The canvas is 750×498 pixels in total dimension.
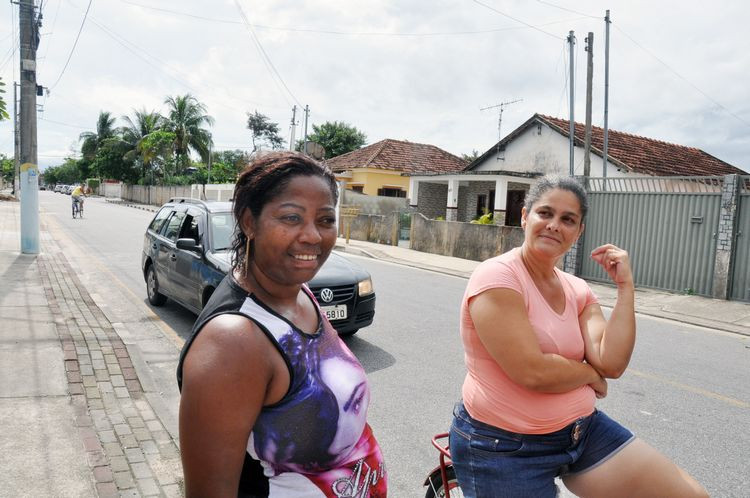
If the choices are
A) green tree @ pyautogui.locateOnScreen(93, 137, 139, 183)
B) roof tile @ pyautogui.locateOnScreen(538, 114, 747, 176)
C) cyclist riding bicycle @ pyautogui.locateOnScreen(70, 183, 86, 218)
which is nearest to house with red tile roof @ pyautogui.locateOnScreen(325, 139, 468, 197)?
roof tile @ pyautogui.locateOnScreen(538, 114, 747, 176)

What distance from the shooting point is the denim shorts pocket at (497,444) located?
2.05 m

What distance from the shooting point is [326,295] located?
594cm

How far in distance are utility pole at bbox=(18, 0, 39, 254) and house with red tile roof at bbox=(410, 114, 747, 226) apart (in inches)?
582

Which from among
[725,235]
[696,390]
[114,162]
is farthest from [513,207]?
[114,162]

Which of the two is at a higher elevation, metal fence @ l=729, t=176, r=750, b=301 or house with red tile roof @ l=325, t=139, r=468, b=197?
house with red tile roof @ l=325, t=139, r=468, b=197

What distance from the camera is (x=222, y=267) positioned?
6.17m

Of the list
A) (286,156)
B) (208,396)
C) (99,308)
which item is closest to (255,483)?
(208,396)

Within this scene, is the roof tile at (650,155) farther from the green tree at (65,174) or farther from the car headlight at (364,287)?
the green tree at (65,174)

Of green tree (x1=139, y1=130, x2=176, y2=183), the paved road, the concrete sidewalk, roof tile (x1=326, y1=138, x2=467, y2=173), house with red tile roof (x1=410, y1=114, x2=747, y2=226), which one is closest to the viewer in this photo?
the concrete sidewalk

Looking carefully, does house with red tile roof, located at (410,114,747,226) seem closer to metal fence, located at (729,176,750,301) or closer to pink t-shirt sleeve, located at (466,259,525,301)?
metal fence, located at (729,176,750,301)

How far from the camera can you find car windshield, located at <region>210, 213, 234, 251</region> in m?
6.75

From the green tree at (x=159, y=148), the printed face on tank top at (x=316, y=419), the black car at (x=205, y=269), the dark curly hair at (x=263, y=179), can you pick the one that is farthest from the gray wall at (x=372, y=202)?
the printed face on tank top at (x=316, y=419)

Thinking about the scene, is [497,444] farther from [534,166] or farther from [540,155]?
[534,166]

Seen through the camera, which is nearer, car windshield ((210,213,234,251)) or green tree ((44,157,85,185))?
car windshield ((210,213,234,251))
